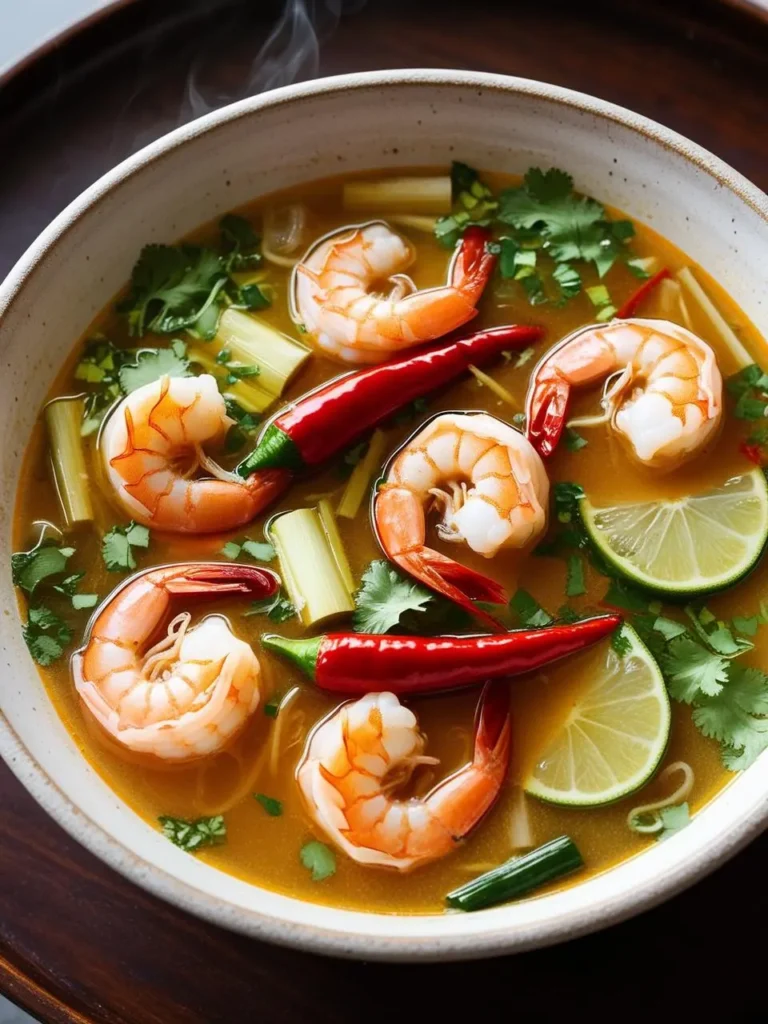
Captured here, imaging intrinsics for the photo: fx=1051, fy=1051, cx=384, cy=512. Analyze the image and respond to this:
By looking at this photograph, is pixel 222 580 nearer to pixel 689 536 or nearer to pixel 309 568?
pixel 309 568

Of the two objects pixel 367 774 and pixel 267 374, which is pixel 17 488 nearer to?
pixel 267 374

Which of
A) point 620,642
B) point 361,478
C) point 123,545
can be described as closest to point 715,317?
point 620,642

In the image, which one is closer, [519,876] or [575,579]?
→ [519,876]

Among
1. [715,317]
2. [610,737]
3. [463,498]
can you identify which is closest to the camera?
[610,737]

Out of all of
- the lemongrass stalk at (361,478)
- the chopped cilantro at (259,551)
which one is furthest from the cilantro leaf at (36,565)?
the lemongrass stalk at (361,478)

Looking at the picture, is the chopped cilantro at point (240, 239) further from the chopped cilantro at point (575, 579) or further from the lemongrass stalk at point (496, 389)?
the chopped cilantro at point (575, 579)

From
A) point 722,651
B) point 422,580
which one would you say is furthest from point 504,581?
point 722,651
